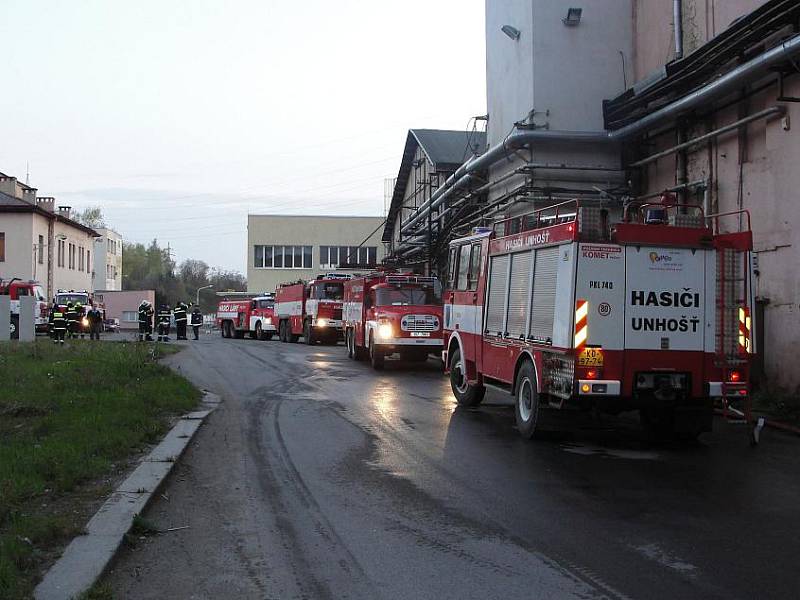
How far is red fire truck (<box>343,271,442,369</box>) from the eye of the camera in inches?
836

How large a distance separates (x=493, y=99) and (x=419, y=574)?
21.8 meters

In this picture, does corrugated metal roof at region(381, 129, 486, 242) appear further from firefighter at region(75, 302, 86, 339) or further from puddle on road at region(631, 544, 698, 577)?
puddle on road at region(631, 544, 698, 577)

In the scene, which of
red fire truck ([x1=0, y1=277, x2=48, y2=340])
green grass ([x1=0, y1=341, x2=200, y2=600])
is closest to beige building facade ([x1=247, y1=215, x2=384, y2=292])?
red fire truck ([x1=0, y1=277, x2=48, y2=340])

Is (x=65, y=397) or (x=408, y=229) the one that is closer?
(x=65, y=397)

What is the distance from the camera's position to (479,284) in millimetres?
13039

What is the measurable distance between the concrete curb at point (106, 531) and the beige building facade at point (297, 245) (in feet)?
198

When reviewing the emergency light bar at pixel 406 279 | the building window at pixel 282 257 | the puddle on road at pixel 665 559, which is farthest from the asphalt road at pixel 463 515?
the building window at pixel 282 257

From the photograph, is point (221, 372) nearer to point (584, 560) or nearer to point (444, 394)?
point (444, 394)

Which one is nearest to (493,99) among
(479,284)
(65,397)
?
(479,284)

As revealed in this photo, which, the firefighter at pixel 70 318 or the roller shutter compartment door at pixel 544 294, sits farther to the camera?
the firefighter at pixel 70 318

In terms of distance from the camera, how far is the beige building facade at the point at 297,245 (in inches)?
2699

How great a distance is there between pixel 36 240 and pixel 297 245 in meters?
22.4

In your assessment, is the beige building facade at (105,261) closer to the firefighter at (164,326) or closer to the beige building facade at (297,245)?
the beige building facade at (297,245)

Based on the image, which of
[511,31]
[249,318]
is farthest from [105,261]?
[511,31]
